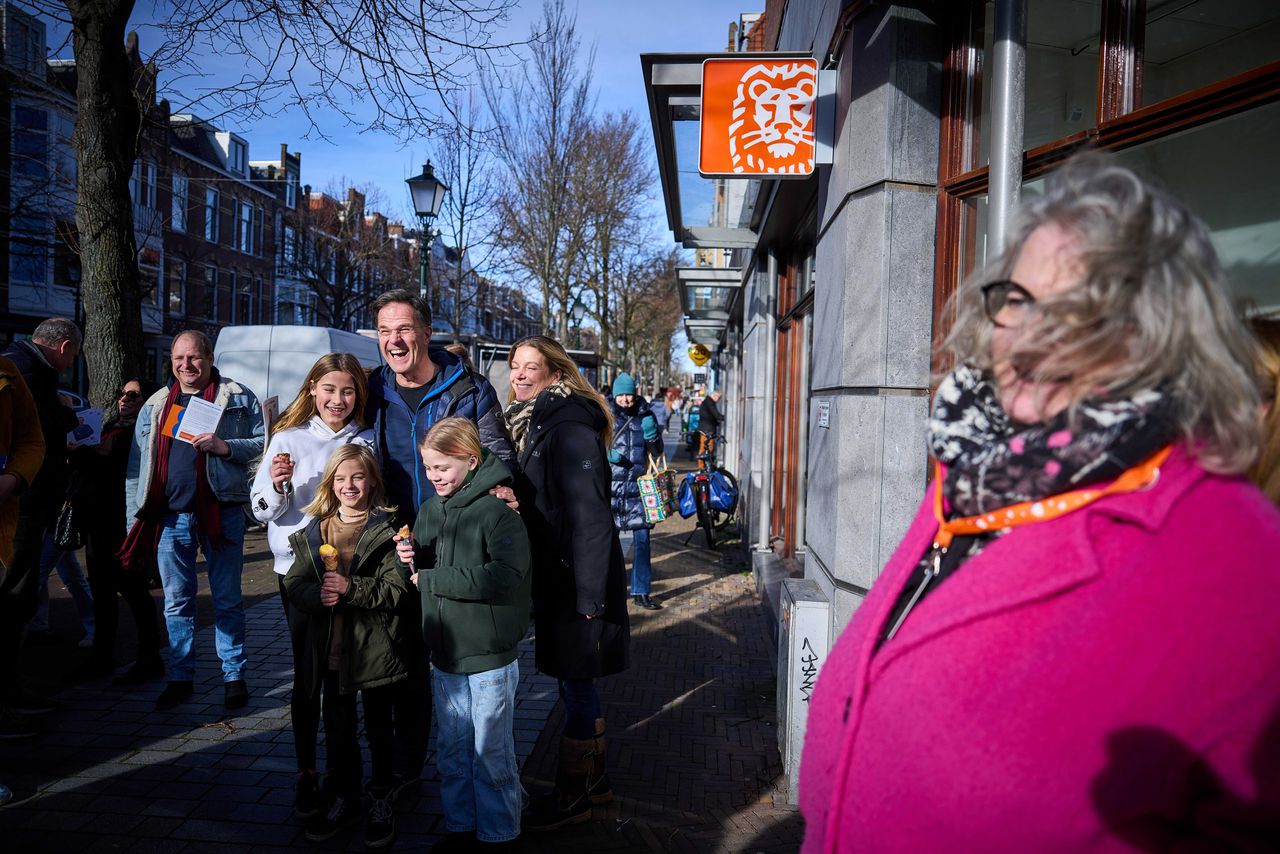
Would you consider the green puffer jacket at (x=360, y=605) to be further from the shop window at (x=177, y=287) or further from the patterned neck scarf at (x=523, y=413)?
the shop window at (x=177, y=287)

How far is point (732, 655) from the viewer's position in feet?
19.1

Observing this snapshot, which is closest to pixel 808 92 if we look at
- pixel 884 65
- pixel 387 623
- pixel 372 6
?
pixel 884 65

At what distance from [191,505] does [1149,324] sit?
4.63 m

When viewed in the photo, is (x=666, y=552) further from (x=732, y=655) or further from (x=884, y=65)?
(x=884, y=65)

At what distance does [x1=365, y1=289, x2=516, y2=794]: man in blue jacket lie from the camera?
12.0ft

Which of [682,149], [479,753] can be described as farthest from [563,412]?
[682,149]

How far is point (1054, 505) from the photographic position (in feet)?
3.71

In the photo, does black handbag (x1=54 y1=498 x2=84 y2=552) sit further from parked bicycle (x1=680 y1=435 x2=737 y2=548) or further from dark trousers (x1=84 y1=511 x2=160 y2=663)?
parked bicycle (x1=680 y1=435 x2=737 y2=548)

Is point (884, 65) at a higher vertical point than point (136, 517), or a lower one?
higher

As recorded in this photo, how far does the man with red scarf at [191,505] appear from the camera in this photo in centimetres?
450

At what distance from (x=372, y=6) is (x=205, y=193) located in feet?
108

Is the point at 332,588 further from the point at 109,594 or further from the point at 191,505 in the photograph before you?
the point at 109,594

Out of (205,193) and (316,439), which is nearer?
(316,439)

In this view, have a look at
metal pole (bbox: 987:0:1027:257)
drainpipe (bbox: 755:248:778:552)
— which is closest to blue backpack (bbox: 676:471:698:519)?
drainpipe (bbox: 755:248:778:552)
